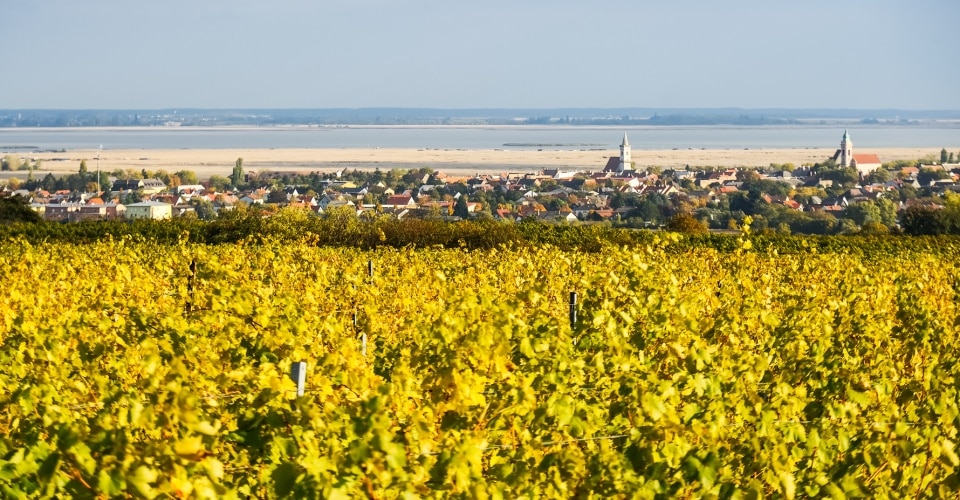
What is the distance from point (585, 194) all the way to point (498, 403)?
99179mm

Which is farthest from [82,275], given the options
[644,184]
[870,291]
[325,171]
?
[325,171]

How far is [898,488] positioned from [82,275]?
8417 mm

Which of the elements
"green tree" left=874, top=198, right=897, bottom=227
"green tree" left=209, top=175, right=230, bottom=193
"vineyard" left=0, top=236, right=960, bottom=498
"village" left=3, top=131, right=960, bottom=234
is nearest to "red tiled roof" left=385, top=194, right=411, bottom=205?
"village" left=3, top=131, right=960, bottom=234

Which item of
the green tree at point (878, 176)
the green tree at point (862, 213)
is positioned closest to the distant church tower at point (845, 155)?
the green tree at point (878, 176)

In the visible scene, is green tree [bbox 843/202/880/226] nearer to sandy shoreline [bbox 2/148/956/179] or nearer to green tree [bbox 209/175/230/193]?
green tree [bbox 209/175/230/193]

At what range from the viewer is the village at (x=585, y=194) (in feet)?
235

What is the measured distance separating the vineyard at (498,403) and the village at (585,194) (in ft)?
181

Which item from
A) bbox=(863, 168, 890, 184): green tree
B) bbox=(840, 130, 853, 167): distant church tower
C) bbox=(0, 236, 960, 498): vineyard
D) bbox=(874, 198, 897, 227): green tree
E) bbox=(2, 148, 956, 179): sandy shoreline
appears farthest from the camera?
bbox=(2, 148, 956, 179): sandy shoreline

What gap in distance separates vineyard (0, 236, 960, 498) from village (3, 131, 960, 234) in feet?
181

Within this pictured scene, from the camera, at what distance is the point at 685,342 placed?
20.5 feet

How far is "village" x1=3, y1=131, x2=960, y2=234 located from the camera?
7175cm

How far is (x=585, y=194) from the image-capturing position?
338 ft

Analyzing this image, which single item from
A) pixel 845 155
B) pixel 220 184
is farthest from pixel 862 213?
pixel 845 155

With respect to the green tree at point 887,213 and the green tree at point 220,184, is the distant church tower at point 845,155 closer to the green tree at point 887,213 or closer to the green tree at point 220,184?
the green tree at point 887,213
